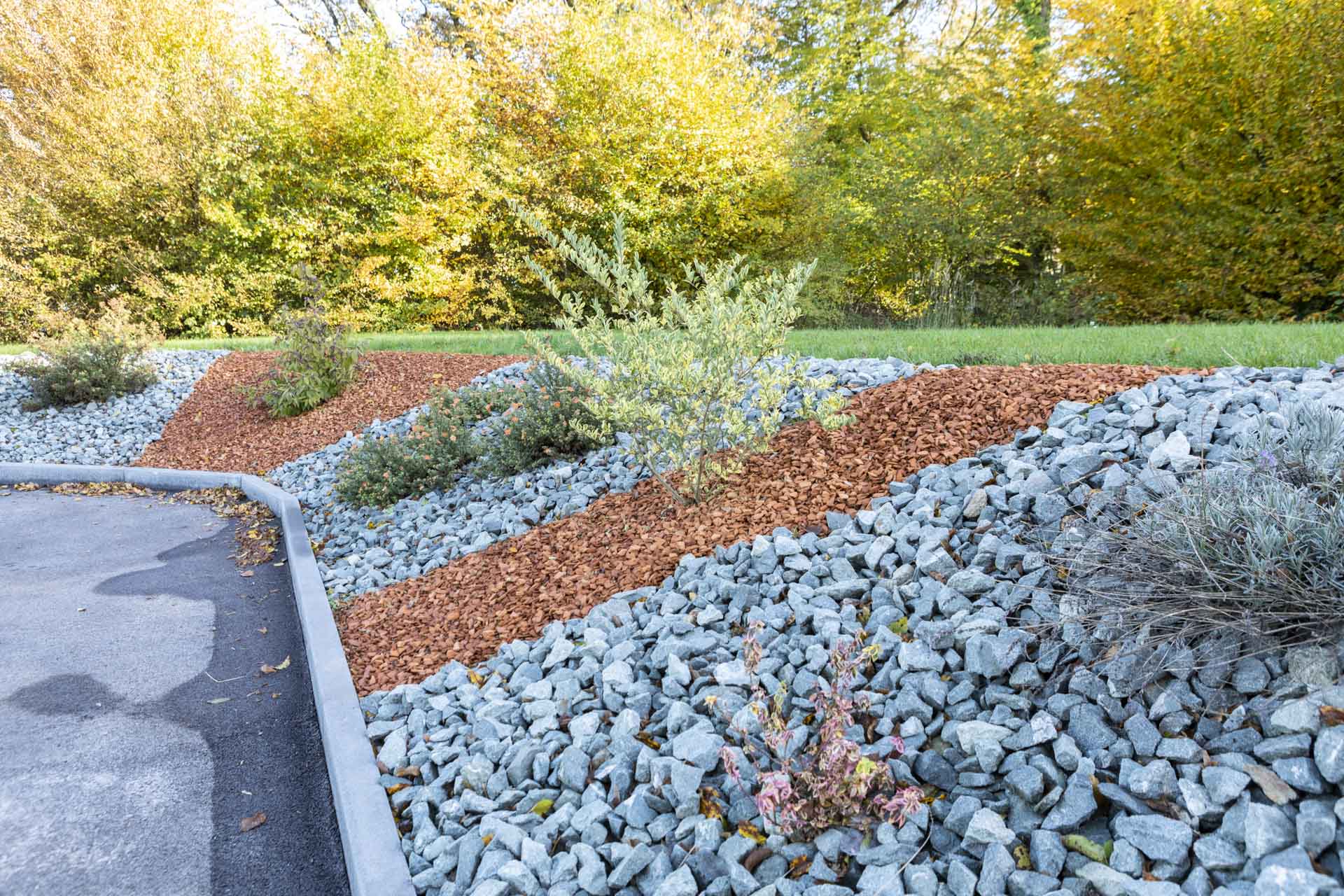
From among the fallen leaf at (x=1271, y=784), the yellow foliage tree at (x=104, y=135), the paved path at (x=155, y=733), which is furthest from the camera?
the yellow foliage tree at (x=104, y=135)

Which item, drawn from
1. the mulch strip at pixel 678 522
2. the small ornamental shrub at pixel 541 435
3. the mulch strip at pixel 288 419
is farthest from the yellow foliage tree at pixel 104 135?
the mulch strip at pixel 678 522

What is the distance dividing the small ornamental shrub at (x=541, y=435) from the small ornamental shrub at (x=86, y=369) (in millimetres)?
6554

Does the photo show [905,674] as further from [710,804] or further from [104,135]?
[104,135]

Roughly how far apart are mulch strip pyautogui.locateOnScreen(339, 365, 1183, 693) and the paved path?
436mm

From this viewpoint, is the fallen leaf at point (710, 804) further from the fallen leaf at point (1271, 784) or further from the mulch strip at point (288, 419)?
the mulch strip at point (288, 419)

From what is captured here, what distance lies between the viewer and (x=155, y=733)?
2.82 meters

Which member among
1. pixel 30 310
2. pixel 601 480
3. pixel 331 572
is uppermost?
pixel 30 310

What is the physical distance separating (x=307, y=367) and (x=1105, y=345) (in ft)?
23.6

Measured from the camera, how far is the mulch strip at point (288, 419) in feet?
23.0

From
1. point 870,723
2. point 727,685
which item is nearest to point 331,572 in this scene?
point 727,685

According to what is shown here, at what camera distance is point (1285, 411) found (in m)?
2.44

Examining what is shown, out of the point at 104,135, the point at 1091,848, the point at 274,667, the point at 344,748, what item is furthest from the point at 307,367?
the point at 104,135

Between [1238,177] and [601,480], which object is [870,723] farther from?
[1238,177]

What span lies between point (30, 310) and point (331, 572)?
1350 centimetres
